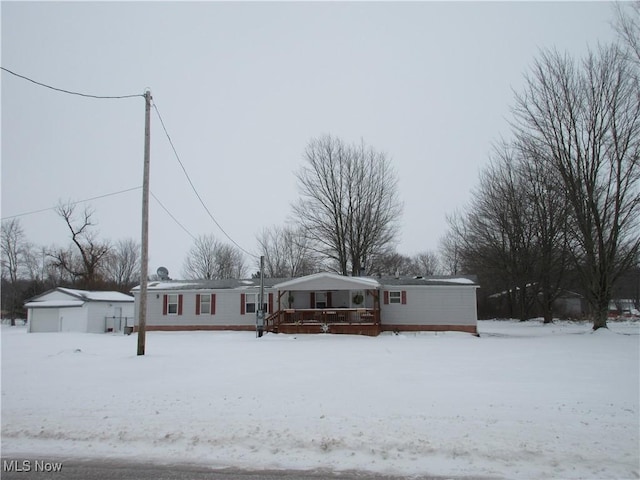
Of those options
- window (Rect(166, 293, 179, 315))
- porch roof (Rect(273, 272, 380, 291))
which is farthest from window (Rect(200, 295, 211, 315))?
porch roof (Rect(273, 272, 380, 291))

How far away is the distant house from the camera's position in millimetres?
34812

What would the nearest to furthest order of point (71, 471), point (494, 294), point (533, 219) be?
point (71, 471) < point (533, 219) < point (494, 294)

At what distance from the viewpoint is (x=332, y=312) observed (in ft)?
89.8

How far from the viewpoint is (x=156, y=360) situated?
14023mm

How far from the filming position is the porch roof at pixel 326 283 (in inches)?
1064

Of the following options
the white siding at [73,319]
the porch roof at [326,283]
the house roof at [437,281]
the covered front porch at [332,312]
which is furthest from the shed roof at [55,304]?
the house roof at [437,281]

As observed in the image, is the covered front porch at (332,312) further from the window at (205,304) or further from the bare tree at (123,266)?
the bare tree at (123,266)

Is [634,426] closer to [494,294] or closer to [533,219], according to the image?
[533,219]

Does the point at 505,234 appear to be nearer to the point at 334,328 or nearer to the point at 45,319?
the point at 334,328

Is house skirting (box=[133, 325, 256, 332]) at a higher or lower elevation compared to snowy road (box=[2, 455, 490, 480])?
higher

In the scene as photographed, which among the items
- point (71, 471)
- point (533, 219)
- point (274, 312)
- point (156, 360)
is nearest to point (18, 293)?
point (274, 312)

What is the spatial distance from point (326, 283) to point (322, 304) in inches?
148

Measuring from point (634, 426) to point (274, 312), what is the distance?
2369 centimetres

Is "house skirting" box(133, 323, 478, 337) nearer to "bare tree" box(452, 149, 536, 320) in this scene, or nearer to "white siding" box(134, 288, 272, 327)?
"white siding" box(134, 288, 272, 327)
